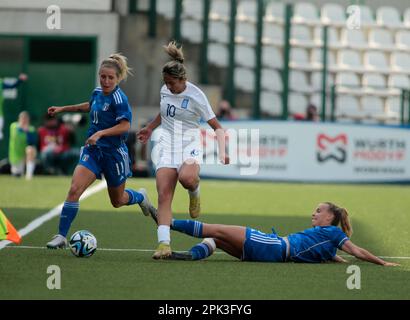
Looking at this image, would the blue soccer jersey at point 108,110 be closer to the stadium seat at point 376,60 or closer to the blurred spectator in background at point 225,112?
the blurred spectator in background at point 225,112

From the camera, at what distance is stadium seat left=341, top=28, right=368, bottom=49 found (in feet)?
103

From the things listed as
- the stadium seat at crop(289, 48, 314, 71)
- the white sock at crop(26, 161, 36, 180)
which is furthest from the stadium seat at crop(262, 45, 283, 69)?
the white sock at crop(26, 161, 36, 180)

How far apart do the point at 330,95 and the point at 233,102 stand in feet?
8.34

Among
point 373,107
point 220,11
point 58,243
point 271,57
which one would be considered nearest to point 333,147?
point 373,107

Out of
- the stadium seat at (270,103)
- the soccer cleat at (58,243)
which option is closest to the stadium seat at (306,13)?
the stadium seat at (270,103)

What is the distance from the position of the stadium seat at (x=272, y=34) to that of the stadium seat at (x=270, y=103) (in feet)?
5.51

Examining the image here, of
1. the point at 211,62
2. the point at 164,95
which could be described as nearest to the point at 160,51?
the point at 211,62

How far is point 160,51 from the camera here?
29156mm

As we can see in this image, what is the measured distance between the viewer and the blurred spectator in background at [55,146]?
87.0ft

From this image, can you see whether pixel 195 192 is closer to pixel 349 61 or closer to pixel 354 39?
pixel 349 61

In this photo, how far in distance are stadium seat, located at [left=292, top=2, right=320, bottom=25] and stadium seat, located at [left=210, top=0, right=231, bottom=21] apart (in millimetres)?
2612

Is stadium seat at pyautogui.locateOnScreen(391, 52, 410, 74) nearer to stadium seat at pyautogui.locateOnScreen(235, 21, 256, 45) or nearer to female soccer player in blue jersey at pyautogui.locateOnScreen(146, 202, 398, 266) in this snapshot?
stadium seat at pyautogui.locateOnScreen(235, 21, 256, 45)

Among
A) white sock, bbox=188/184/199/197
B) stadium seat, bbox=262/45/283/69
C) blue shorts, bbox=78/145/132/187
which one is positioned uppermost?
stadium seat, bbox=262/45/283/69

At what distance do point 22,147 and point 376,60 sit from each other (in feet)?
36.6
